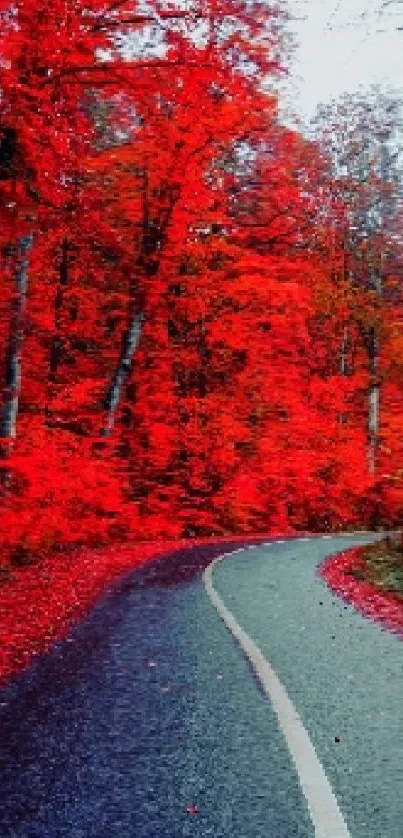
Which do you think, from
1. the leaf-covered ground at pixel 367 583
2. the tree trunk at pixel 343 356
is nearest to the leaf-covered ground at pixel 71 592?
the leaf-covered ground at pixel 367 583

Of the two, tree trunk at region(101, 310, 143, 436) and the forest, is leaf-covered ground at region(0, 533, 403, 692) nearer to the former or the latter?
the forest

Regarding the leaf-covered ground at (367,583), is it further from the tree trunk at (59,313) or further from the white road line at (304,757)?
the tree trunk at (59,313)

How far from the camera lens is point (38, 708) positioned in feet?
17.9

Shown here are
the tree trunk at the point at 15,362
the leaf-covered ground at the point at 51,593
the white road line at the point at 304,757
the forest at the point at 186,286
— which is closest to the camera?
the white road line at the point at 304,757

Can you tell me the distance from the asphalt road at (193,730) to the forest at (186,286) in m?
5.78

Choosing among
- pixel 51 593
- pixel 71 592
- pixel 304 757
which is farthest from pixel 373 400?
pixel 304 757

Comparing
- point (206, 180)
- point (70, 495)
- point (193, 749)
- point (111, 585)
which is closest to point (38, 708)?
point (193, 749)

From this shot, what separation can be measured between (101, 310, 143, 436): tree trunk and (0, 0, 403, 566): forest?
0.06 meters

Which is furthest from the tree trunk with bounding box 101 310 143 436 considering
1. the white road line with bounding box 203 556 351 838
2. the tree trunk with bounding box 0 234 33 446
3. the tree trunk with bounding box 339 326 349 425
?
the white road line with bounding box 203 556 351 838

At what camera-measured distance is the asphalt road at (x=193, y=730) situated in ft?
11.8

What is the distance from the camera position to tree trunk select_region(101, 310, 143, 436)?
21141 mm

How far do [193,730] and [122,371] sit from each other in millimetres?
17061

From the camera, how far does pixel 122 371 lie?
21.6 m

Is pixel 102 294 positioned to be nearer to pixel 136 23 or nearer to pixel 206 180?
pixel 206 180
